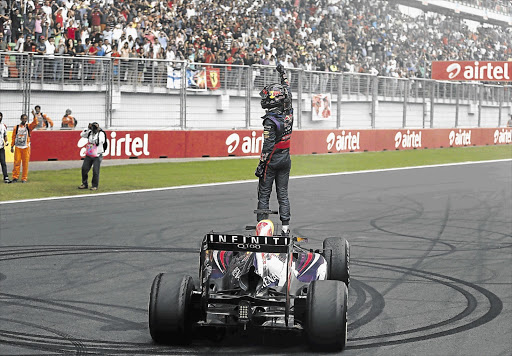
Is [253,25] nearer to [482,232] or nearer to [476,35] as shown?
[482,232]

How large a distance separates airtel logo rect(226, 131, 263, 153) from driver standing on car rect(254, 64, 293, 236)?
13904mm

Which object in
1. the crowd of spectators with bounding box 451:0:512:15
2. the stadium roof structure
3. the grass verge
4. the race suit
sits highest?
the crowd of spectators with bounding box 451:0:512:15

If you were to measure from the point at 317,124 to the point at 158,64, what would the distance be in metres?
6.28

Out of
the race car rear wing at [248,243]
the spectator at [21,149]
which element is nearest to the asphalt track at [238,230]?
the race car rear wing at [248,243]

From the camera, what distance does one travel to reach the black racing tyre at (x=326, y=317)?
230 inches

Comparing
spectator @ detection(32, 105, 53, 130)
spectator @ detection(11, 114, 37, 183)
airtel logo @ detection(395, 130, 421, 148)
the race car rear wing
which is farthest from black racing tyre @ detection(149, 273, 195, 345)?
airtel logo @ detection(395, 130, 421, 148)

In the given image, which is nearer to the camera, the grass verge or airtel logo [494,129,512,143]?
the grass verge

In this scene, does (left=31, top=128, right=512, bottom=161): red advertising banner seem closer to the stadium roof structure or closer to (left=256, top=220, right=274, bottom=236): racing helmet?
(left=256, top=220, right=274, bottom=236): racing helmet

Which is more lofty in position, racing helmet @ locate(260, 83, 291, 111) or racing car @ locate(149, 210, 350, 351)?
racing helmet @ locate(260, 83, 291, 111)

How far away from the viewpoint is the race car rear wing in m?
6.10

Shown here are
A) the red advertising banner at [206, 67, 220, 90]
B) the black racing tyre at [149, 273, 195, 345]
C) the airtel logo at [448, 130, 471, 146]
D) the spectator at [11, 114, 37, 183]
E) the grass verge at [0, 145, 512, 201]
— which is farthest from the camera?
the airtel logo at [448, 130, 471, 146]

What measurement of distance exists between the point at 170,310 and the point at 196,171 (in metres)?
14.9

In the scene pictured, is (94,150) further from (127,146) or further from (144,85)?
(144,85)

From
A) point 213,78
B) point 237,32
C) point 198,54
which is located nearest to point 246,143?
point 213,78
